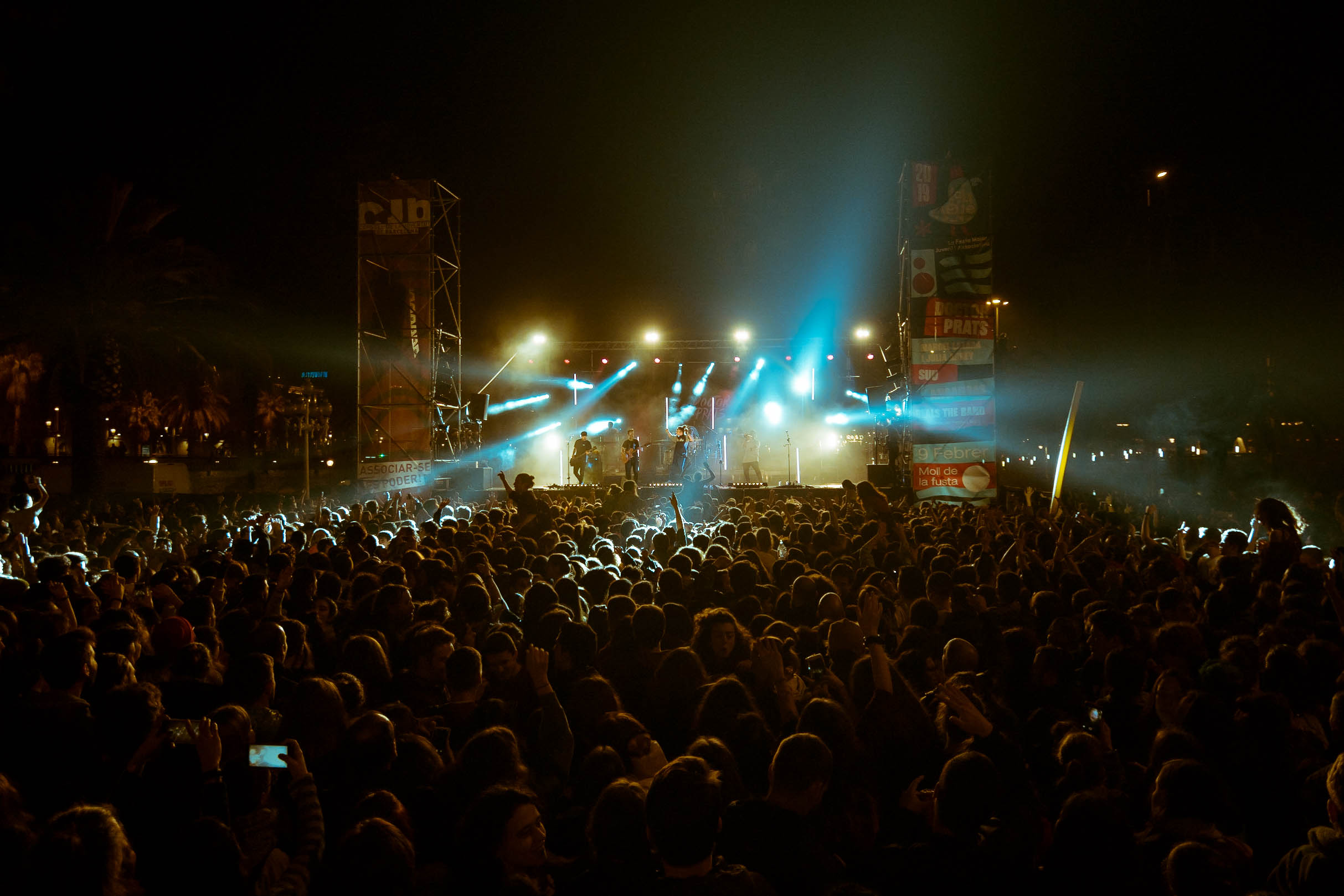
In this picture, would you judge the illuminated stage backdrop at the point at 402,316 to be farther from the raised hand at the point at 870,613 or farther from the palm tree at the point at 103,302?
the raised hand at the point at 870,613

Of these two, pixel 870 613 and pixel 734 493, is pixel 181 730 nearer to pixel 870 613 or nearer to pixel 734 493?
pixel 870 613

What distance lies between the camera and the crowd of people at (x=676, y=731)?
245cm

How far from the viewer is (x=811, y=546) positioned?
370 inches

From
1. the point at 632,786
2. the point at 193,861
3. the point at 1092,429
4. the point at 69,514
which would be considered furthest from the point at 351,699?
the point at 1092,429

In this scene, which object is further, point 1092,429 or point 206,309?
point 1092,429

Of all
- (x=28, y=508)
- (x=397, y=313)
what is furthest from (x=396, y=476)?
(x=28, y=508)

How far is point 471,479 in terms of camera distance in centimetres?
2227

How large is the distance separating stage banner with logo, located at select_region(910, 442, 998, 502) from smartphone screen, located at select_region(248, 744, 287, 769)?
16.3 metres

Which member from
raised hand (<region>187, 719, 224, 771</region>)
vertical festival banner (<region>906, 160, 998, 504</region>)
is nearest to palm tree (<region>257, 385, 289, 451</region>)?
vertical festival banner (<region>906, 160, 998, 504</region>)

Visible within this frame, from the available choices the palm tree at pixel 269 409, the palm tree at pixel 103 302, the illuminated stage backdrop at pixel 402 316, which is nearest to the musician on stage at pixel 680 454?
the illuminated stage backdrop at pixel 402 316

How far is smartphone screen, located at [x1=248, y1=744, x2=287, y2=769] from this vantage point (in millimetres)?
3055

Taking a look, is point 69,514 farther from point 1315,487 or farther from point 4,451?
point 1315,487

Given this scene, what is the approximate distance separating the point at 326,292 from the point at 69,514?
16.9 meters

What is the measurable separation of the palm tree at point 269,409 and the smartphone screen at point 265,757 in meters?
46.5
